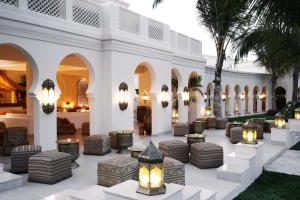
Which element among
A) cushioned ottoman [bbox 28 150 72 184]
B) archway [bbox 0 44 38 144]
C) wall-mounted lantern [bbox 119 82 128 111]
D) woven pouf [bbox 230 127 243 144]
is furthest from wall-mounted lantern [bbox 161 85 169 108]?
cushioned ottoman [bbox 28 150 72 184]

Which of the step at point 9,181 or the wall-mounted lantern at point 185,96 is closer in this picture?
the step at point 9,181

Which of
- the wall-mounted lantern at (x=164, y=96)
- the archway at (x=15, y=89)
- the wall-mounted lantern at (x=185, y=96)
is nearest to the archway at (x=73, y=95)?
the archway at (x=15, y=89)

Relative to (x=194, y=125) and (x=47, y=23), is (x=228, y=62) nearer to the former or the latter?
(x=194, y=125)

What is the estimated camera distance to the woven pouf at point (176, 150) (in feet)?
27.5

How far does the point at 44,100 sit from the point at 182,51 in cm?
936

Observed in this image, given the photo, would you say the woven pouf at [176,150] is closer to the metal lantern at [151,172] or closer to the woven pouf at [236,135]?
the woven pouf at [236,135]

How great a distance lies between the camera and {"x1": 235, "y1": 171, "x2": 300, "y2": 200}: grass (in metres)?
6.28

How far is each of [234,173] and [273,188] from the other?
984 mm

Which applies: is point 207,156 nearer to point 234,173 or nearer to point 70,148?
point 234,173

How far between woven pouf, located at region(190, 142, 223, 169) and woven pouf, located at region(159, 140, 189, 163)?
0.35 meters

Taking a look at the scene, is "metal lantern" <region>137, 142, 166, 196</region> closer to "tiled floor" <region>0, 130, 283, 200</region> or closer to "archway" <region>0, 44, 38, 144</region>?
"tiled floor" <region>0, 130, 283, 200</region>

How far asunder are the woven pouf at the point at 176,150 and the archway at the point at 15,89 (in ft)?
14.5

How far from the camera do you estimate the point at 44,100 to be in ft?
30.7

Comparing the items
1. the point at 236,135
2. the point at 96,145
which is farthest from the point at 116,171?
the point at 236,135
